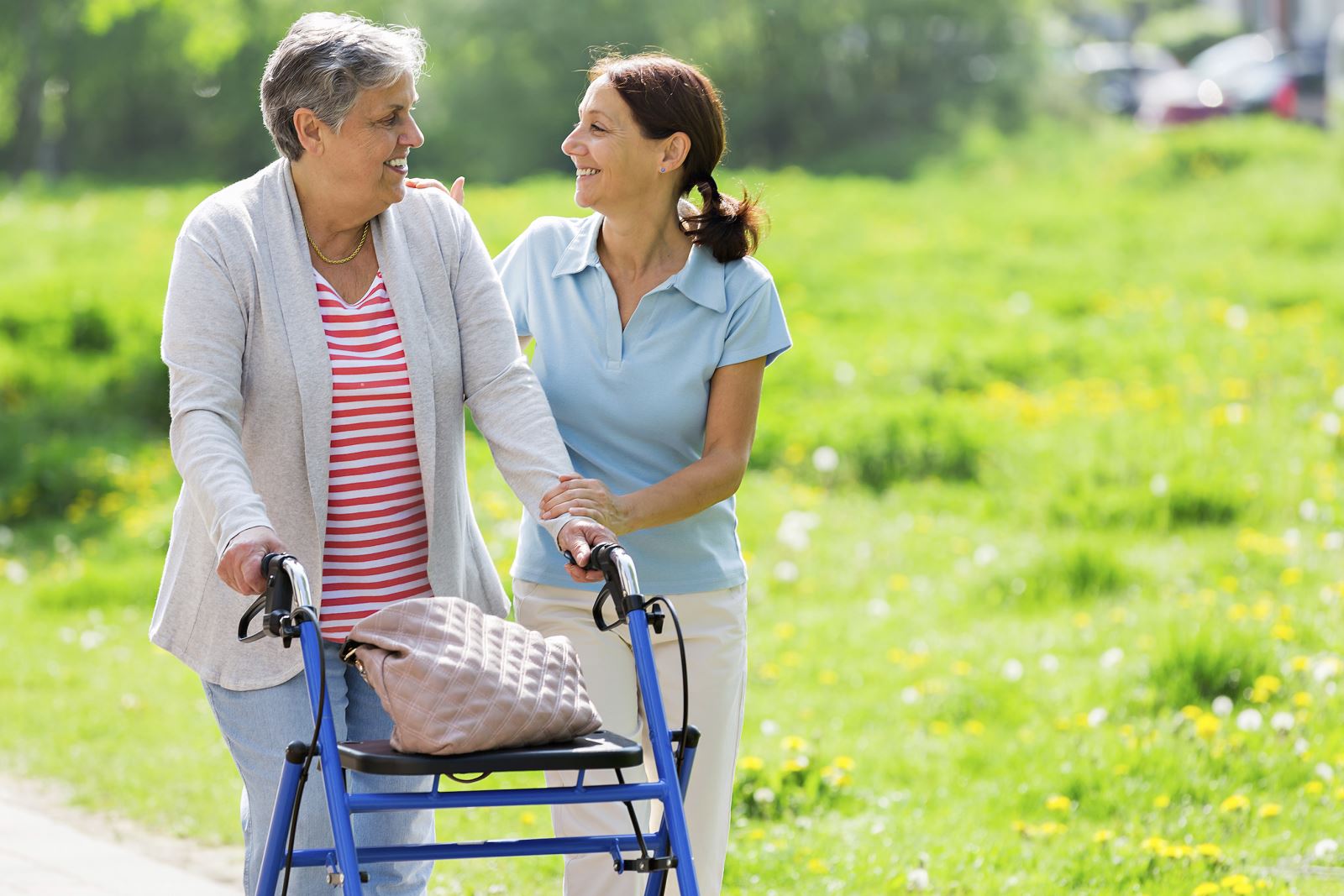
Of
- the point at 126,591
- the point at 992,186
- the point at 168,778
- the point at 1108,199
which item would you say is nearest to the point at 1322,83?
the point at 992,186

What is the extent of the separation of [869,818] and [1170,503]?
330 cm

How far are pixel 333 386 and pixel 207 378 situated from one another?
0.24 meters

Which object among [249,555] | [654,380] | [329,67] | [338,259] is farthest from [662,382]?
[249,555]

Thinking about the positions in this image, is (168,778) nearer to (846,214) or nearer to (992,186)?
(846,214)

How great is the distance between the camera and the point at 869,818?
4992 mm

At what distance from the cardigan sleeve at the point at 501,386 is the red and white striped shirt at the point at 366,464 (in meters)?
0.17

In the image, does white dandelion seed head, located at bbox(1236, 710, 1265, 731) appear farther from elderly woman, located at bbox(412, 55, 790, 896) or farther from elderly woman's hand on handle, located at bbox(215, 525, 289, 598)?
elderly woman's hand on handle, located at bbox(215, 525, 289, 598)

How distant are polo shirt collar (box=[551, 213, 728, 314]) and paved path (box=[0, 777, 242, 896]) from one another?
220 centimetres

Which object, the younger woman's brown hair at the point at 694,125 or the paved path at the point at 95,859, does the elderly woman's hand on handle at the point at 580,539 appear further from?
the paved path at the point at 95,859

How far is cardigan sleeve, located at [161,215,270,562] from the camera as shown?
292 centimetres

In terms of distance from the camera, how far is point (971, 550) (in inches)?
301

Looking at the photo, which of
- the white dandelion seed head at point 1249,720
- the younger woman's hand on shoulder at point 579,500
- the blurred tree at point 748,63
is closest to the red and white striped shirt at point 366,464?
the younger woman's hand on shoulder at point 579,500

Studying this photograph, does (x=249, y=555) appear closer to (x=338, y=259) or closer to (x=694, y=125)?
(x=338, y=259)

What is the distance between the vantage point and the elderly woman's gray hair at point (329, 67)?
310 cm
